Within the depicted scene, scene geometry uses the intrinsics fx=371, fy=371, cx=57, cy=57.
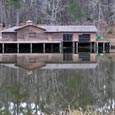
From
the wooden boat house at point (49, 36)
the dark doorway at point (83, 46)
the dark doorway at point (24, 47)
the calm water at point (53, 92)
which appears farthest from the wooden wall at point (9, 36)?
the calm water at point (53, 92)

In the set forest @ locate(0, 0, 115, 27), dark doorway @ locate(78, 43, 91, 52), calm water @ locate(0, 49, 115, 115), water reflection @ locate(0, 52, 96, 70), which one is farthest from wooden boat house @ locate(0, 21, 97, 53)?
calm water @ locate(0, 49, 115, 115)

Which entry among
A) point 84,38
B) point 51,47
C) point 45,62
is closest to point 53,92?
point 45,62

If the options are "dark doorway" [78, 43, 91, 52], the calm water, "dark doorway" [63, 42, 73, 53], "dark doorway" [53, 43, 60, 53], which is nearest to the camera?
the calm water

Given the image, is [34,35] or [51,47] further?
[51,47]

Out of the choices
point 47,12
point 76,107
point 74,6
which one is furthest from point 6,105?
point 47,12

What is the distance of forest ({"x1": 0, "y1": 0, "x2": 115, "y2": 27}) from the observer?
214 feet

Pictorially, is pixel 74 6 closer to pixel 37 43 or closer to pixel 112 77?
pixel 37 43

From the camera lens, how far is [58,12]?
224 ft

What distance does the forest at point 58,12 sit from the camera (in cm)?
6531

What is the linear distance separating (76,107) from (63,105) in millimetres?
713

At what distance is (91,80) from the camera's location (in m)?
22.3

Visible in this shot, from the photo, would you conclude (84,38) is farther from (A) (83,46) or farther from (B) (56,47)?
(B) (56,47)

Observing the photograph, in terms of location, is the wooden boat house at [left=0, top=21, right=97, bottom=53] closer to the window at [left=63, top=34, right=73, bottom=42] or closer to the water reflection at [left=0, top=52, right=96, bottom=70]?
the window at [left=63, top=34, right=73, bottom=42]

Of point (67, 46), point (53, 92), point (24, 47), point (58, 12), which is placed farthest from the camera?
point (58, 12)
